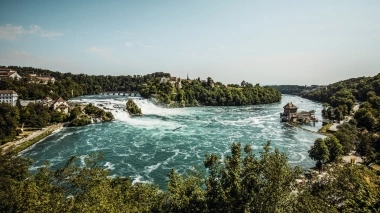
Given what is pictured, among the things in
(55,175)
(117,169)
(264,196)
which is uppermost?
(264,196)

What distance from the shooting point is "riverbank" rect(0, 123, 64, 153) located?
104 feet

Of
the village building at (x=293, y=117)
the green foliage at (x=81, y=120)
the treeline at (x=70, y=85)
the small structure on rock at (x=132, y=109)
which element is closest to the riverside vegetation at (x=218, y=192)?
the green foliage at (x=81, y=120)

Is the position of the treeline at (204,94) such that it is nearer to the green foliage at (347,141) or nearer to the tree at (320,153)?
the green foliage at (347,141)

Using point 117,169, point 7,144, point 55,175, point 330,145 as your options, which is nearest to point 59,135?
point 7,144

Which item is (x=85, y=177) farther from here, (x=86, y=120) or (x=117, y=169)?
(x=86, y=120)

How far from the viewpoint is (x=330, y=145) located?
92.6 ft

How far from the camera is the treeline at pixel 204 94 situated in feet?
300

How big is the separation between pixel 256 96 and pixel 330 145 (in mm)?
84186

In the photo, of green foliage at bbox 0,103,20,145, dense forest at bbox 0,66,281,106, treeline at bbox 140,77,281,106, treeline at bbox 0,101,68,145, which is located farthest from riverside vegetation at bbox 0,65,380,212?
treeline at bbox 140,77,281,106

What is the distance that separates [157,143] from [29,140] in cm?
1809

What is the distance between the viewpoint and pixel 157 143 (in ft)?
124

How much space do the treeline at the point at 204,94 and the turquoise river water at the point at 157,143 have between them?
35.4 m

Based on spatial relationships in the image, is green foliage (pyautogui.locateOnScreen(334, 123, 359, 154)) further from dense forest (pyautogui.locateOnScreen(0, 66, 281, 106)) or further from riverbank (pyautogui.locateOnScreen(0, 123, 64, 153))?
dense forest (pyautogui.locateOnScreen(0, 66, 281, 106))

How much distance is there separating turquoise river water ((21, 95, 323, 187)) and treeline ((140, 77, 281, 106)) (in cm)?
3536
